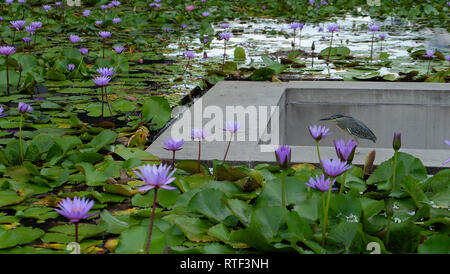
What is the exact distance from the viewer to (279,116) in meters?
2.81

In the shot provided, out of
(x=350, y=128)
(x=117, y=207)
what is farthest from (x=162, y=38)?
(x=117, y=207)

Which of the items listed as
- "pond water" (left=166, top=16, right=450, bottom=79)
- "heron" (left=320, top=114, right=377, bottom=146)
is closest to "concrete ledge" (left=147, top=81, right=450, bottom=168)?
"heron" (left=320, top=114, right=377, bottom=146)

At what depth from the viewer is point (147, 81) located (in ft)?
11.3

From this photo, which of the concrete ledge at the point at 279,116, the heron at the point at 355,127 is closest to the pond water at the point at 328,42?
the concrete ledge at the point at 279,116

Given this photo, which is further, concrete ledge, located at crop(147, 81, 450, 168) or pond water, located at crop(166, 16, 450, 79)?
pond water, located at crop(166, 16, 450, 79)

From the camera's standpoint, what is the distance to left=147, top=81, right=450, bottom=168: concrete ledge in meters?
2.01

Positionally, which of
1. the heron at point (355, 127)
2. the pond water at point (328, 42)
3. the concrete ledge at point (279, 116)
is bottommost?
the concrete ledge at point (279, 116)

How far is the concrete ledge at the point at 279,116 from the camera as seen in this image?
6.58 ft

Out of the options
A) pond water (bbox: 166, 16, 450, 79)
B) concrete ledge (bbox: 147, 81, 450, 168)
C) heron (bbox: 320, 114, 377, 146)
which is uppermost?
pond water (bbox: 166, 16, 450, 79)

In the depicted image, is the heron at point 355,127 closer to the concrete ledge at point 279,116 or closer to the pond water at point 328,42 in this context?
the concrete ledge at point 279,116

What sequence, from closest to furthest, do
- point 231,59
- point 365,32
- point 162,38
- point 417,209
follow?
1. point 417,209
2. point 231,59
3. point 162,38
4. point 365,32

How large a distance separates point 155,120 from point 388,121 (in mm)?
1258

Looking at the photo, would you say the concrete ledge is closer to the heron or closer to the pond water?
the heron

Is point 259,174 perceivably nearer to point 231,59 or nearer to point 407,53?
point 231,59
